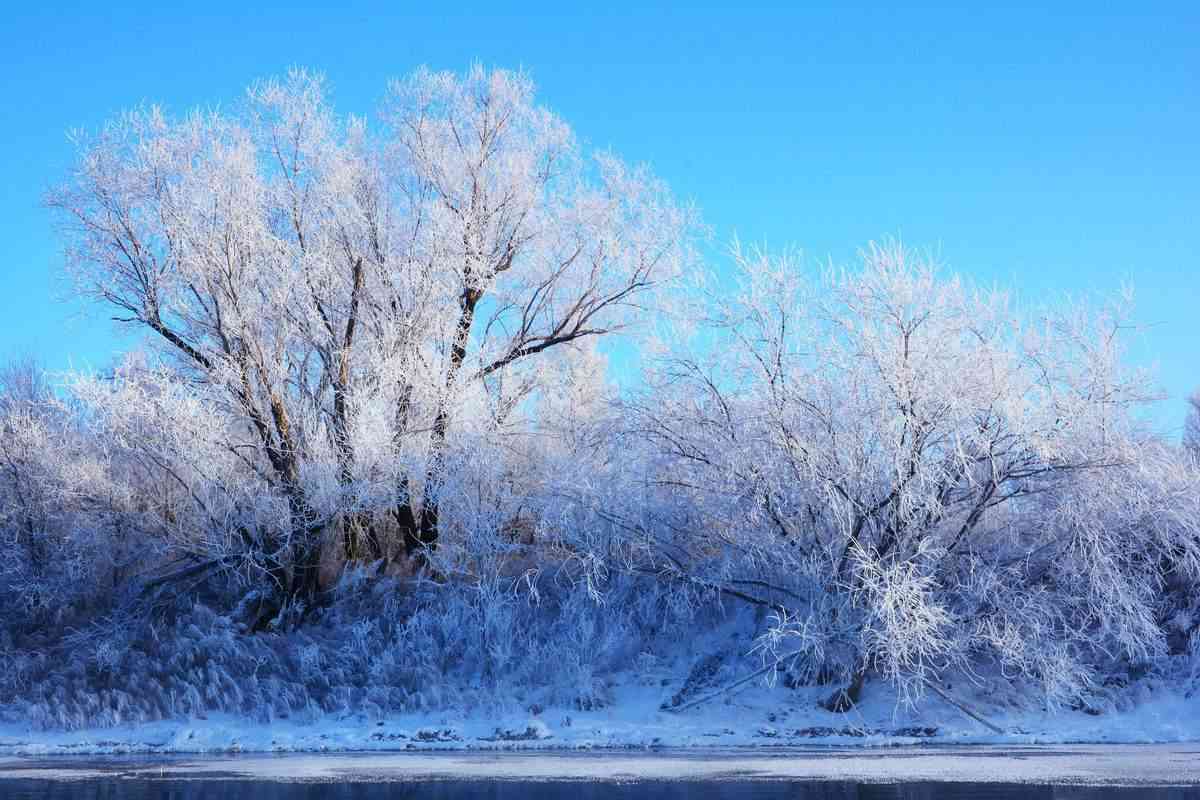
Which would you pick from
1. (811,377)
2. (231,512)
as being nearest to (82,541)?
(231,512)

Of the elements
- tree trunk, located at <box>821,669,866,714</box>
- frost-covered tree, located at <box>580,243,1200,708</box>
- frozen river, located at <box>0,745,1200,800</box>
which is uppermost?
frost-covered tree, located at <box>580,243,1200,708</box>

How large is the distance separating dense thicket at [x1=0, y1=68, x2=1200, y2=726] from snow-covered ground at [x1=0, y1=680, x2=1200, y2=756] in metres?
0.47

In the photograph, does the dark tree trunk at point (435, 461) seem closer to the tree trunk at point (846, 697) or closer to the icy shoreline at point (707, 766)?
the icy shoreline at point (707, 766)

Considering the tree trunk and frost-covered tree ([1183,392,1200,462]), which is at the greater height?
frost-covered tree ([1183,392,1200,462])

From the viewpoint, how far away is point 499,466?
21.1 m

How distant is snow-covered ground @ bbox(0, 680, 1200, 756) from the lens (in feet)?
51.3

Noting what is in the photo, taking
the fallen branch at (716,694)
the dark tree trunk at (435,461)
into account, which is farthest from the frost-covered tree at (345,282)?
the fallen branch at (716,694)

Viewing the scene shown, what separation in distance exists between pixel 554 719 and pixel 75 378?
930cm

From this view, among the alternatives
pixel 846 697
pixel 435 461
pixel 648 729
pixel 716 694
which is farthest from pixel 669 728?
pixel 435 461

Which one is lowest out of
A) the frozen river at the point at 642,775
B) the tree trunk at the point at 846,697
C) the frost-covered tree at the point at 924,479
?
the frozen river at the point at 642,775

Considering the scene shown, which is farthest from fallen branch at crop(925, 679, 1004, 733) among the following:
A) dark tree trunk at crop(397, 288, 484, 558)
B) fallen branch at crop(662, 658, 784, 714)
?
dark tree trunk at crop(397, 288, 484, 558)

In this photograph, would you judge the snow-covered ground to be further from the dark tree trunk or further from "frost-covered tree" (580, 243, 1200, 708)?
the dark tree trunk

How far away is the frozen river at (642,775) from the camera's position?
35.0 feet

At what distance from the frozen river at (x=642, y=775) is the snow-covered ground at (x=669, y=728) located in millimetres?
948
